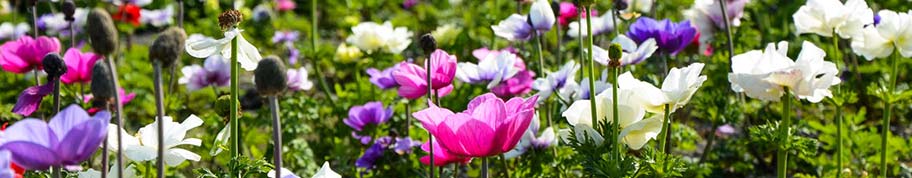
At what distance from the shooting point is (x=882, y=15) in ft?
8.53

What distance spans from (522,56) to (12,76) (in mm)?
1857

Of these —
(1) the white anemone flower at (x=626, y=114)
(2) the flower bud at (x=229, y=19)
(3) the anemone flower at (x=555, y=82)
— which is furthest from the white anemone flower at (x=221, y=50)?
(3) the anemone flower at (x=555, y=82)

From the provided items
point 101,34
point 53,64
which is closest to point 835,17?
point 53,64

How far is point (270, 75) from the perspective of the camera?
1.58 metres

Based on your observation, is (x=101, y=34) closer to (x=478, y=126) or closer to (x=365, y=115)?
(x=478, y=126)

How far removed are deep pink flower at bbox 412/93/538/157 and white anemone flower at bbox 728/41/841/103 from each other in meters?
0.39

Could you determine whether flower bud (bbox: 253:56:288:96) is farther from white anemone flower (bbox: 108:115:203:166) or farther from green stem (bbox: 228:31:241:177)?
white anemone flower (bbox: 108:115:203:166)

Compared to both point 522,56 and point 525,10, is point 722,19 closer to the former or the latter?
point 522,56

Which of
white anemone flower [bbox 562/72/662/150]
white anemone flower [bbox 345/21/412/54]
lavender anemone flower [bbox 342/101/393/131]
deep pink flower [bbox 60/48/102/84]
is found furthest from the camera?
white anemone flower [bbox 345/21/412/54]

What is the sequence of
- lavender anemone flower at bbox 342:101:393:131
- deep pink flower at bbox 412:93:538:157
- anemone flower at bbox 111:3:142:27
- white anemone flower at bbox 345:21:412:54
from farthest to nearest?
anemone flower at bbox 111:3:142:27 → white anemone flower at bbox 345:21:412:54 → lavender anemone flower at bbox 342:101:393:131 → deep pink flower at bbox 412:93:538:157

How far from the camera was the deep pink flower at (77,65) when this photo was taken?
3.13 metres

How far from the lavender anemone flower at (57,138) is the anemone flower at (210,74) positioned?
2.23 metres

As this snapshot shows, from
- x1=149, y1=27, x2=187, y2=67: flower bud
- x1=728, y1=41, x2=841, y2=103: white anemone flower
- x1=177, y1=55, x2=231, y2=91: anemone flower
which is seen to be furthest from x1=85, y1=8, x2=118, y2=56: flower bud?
x1=177, y1=55, x2=231, y2=91: anemone flower

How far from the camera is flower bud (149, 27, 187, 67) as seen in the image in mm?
1450
